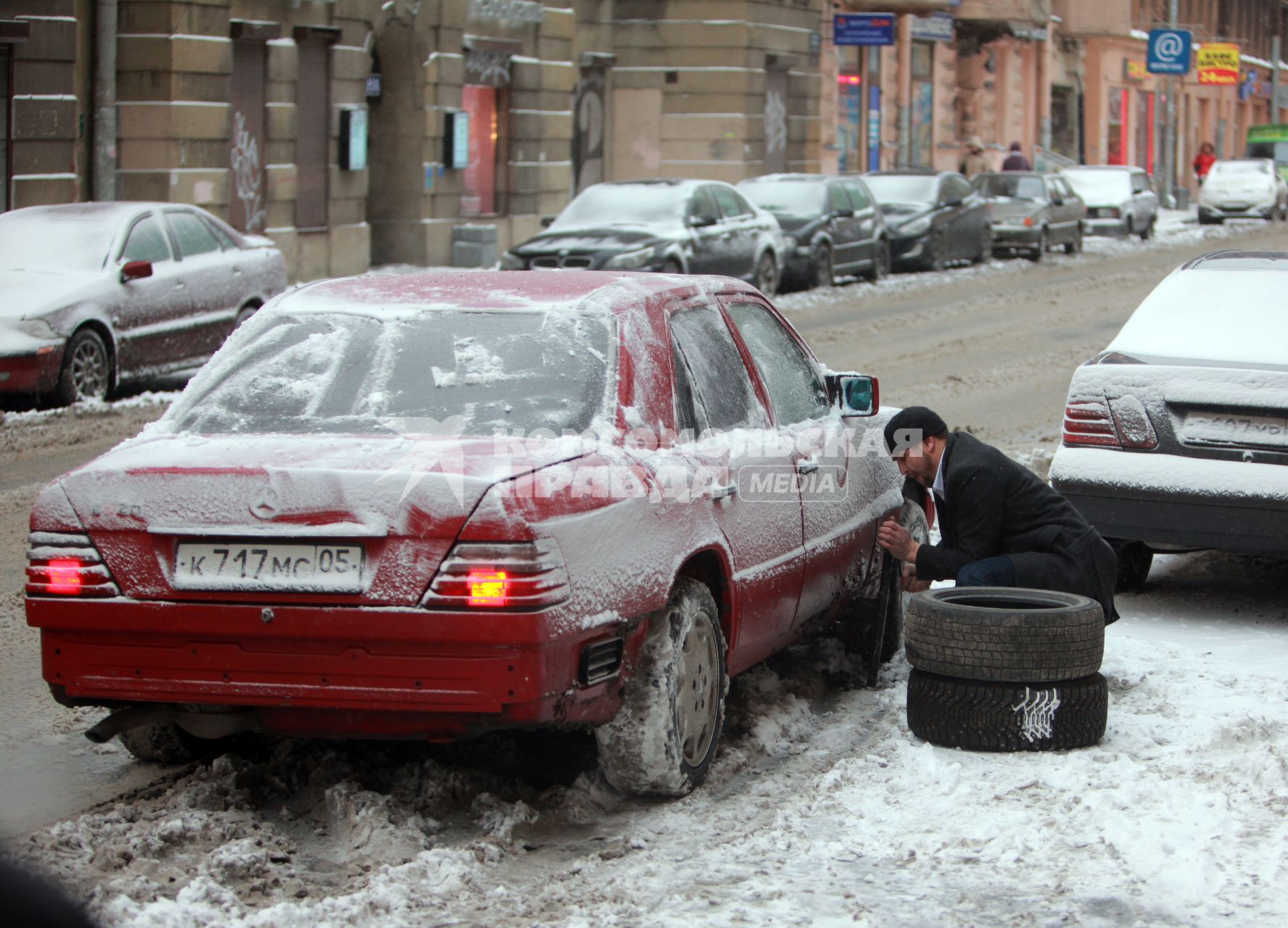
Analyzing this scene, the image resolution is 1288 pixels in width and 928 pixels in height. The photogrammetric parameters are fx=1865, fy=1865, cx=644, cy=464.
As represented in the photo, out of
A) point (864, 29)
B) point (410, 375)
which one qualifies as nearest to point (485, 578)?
point (410, 375)

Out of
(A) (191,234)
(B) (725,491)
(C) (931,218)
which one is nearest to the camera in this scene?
(B) (725,491)

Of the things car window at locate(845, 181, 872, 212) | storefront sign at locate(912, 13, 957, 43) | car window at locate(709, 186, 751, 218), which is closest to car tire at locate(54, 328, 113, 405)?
car window at locate(709, 186, 751, 218)

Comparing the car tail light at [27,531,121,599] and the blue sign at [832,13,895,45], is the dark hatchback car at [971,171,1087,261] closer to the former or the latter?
the blue sign at [832,13,895,45]

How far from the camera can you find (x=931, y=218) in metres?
28.6

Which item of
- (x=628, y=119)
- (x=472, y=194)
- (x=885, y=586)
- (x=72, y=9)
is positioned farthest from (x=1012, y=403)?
(x=628, y=119)

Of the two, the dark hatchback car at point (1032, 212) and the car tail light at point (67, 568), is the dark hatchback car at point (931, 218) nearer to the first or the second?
the dark hatchback car at point (1032, 212)

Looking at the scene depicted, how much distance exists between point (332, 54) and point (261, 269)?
10892 mm

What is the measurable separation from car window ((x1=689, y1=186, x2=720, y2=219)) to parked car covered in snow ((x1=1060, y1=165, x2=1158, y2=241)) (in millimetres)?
17814

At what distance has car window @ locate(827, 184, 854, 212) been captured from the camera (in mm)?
25828

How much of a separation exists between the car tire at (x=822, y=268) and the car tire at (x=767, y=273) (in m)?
1.02

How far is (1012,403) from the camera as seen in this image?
560 inches

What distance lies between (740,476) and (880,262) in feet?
70.8

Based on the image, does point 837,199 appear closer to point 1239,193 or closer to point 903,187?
point 903,187

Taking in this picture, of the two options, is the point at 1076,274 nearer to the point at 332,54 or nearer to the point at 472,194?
the point at 472,194
